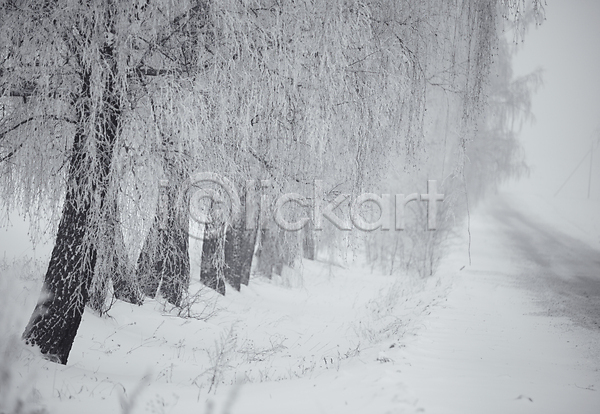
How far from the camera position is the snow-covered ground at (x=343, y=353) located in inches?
143

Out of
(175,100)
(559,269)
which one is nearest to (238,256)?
(175,100)

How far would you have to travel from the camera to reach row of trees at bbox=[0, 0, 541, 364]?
14.5ft

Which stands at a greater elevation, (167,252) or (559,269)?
(167,252)

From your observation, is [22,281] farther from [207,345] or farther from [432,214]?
[432,214]

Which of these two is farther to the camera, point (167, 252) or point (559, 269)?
point (559, 269)

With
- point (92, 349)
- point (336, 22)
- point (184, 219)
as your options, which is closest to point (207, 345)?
point (92, 349)

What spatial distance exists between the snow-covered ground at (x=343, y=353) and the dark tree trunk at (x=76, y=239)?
0.26 metres

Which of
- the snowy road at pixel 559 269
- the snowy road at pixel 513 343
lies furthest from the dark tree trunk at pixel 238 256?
the snowy road at pixel 559 269

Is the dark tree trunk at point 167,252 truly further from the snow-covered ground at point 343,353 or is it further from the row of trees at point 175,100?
the snow-covered ground at point 343,353

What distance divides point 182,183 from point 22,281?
3556mm

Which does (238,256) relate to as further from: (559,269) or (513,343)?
(559,269)

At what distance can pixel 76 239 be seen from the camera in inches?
183

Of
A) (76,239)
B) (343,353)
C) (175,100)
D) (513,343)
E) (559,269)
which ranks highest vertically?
(175,100)

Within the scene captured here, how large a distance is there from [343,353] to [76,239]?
161 inches
